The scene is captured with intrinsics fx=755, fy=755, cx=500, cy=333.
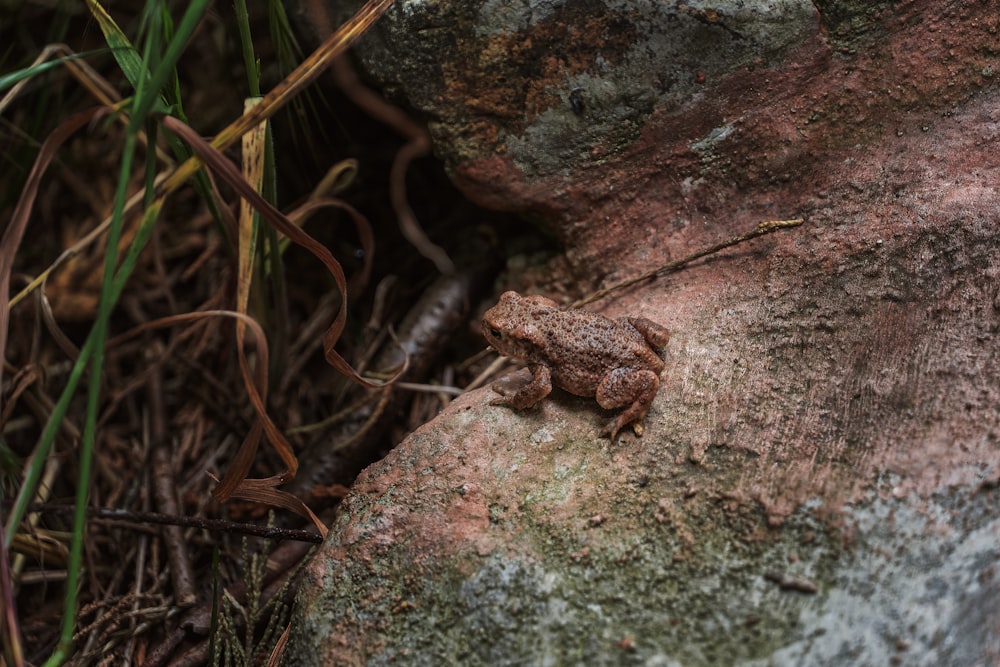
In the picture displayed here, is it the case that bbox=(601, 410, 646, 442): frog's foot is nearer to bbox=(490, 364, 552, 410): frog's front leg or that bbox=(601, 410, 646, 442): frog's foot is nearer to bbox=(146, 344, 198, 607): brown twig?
bbox=(490, 364, 552, 410): frog's front leg

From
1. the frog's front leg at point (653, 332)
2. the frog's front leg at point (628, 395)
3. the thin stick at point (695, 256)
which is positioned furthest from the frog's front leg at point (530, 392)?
the thin stick at point (695, 256)

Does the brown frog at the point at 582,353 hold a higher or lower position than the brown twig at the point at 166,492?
higher

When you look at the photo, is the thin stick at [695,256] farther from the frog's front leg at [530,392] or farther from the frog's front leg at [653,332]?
the frog's front leg at [530,392]

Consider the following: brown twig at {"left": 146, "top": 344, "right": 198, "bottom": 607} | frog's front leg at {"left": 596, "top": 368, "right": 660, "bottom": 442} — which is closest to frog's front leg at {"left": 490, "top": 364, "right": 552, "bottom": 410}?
frog's front leg at {"left": 596, "top": 368, "right": 660, "bottom": 442}

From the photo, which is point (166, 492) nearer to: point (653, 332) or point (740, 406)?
point (653, 332)

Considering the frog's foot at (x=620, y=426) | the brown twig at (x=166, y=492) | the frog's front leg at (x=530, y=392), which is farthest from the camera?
the brown twig at (x=166, y=492)
